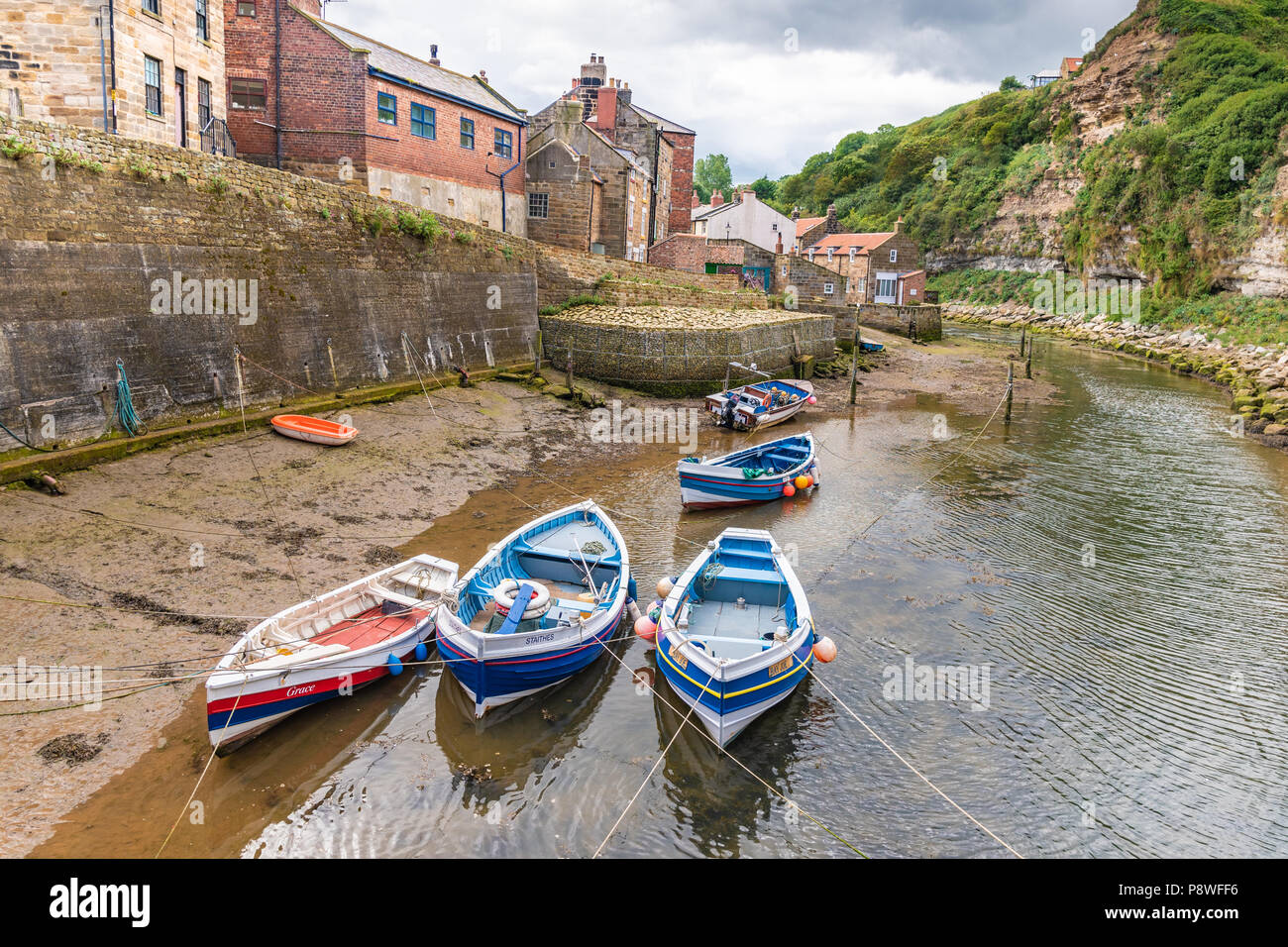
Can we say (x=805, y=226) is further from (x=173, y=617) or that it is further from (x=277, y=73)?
(x=173, y=617)

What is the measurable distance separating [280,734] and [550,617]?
3789mm

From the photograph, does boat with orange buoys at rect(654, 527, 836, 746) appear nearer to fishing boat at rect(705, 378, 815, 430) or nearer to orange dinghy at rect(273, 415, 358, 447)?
orange dinghy at rect(273, 415, 358, 447)

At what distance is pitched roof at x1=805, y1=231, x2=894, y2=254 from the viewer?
6500 centimetres

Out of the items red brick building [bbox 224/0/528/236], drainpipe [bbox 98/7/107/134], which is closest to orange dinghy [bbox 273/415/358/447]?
drainpipe [bbox 98/7/107/134]

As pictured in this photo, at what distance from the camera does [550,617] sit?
11.4m

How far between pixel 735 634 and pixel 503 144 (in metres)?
27.3

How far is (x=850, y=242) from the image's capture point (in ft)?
222

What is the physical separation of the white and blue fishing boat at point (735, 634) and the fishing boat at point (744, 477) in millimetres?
4817

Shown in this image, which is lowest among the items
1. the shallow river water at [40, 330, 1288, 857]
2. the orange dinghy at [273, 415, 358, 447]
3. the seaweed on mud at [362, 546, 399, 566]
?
the shallow river water at [40, 330, 1288, 857]

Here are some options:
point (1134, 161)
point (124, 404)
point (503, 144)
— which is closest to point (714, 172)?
point (1134, 161)

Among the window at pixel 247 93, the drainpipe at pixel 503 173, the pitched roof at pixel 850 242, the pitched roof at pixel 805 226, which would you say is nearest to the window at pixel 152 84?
the window at pixel 247 93

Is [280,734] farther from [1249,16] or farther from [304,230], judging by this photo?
[1249,16]

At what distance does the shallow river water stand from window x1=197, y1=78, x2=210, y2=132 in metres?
13.8
